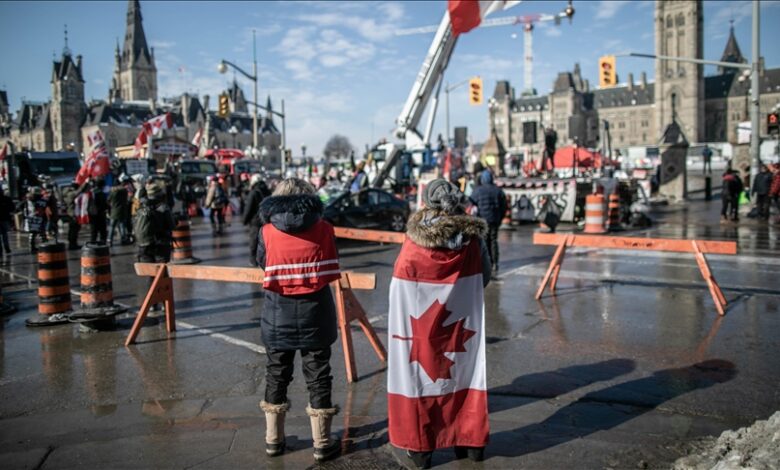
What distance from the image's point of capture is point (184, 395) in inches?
209

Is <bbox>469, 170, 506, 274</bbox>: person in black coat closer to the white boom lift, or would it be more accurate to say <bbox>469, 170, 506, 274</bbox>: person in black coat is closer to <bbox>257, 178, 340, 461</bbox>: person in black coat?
<bbox>257, 178, 340, 461</bbox>: person in black coat

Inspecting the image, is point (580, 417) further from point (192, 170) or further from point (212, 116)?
point (212, 116)

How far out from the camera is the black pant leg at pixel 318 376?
3.93 metres

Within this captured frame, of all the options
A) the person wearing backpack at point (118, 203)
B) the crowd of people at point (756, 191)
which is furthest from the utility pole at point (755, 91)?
the person wearing backpack at point (118, 203)

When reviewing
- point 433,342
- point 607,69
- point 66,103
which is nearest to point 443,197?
point 433,342

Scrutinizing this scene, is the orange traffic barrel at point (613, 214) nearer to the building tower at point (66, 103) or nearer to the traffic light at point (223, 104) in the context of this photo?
the traffic light at point (223, 104)

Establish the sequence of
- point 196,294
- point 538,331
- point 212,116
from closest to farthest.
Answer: point 538,331 < point 196,294 < point 212,116

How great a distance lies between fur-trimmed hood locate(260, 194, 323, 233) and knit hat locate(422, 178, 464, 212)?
0.76 meters

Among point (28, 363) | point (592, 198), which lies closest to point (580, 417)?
point (28, 363)

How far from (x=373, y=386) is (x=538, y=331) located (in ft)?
8.56

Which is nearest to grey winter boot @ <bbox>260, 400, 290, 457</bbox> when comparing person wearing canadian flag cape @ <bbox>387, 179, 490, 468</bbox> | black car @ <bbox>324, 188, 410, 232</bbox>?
person wearing canadian flag cape @ <bbox>387, 179, 490, 468</bbox>

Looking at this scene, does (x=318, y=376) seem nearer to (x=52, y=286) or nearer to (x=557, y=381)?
(x=557, y=381)

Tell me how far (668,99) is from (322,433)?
133m

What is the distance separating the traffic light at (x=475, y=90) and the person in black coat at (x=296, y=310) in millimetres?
33255
